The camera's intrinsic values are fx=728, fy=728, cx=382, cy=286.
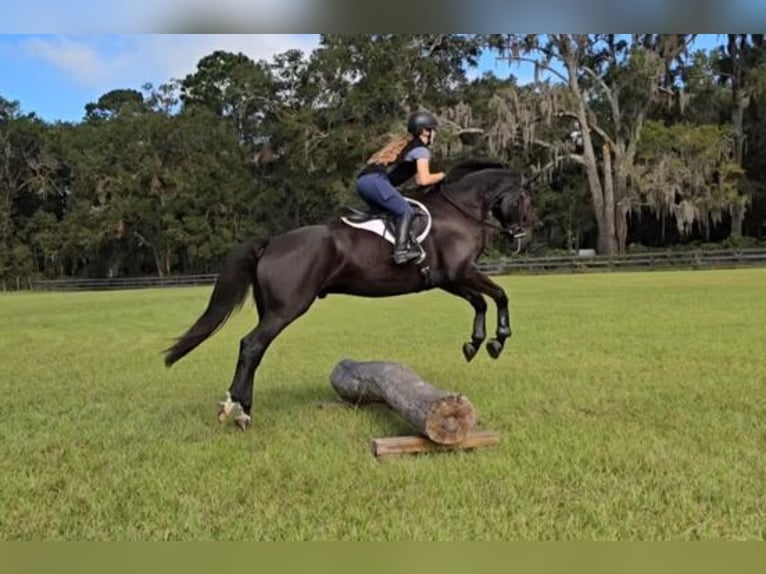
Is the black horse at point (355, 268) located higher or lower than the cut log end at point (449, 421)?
higher

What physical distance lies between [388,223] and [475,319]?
3.99 feet

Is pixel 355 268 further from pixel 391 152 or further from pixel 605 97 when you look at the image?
pixel 605 97

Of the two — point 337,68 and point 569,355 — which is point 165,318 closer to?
point 569,355

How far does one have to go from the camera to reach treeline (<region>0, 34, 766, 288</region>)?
3862cm

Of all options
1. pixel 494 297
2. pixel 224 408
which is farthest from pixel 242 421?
pixel 494 297

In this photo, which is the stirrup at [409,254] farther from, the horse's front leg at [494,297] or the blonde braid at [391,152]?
the blonde braid at [391,152]

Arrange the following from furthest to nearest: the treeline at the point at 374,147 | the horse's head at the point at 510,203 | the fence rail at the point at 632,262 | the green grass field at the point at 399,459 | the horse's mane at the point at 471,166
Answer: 1. the treeline at the point at 374,147
2. the fence rail at the point at 632,262
3. the horse's mane at the point at 471,166
4. the horse's head at the point at 510,203
5. the green grass field at the point at 399,459

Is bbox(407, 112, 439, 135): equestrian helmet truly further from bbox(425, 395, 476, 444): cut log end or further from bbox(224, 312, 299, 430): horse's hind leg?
bbox(425, 395, 476, 444): cut log end

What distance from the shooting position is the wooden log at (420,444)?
5.38 meters

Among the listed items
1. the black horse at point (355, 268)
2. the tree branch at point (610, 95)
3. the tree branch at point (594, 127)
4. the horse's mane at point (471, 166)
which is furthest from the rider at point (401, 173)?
the tree branch at point (610, 95)

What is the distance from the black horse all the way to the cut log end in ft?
3.40

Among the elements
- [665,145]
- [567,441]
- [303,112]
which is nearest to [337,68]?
[303,112]

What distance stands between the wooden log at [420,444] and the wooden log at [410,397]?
2.9 inches

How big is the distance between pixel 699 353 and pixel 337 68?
38.1m
